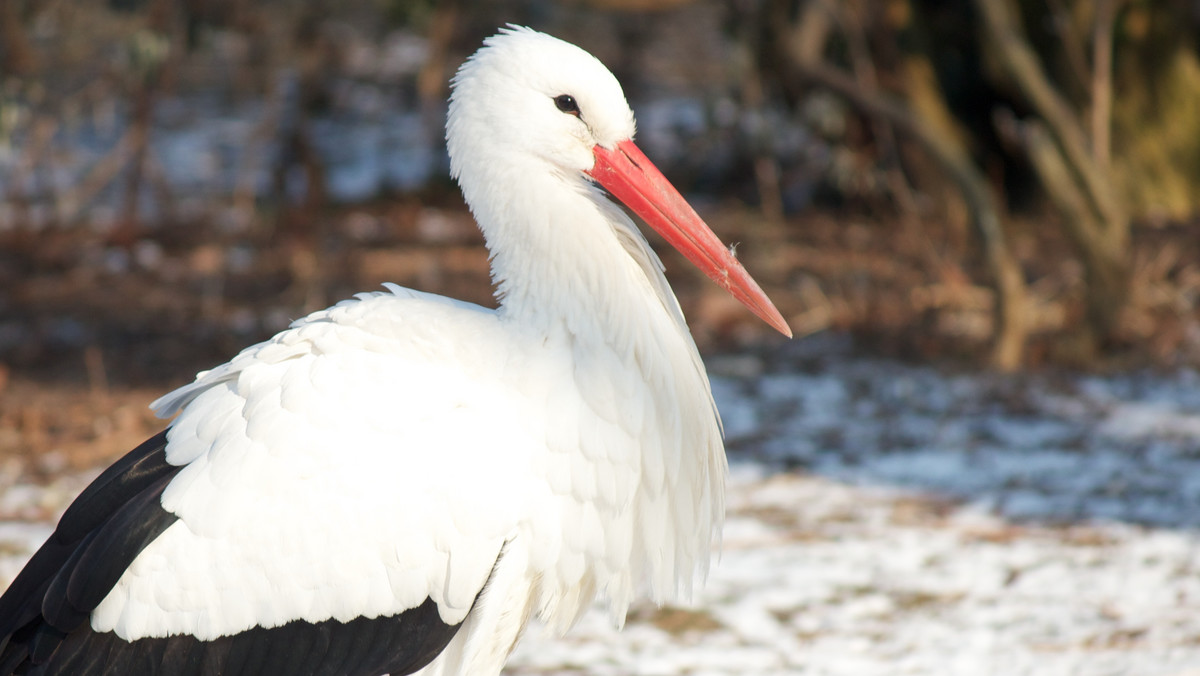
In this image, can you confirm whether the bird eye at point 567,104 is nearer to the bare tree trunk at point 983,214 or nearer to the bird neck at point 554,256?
the bird neck at point 554,256

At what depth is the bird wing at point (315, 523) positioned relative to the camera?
256 cm

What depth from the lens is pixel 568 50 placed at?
279 centimetres

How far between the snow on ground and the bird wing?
1262 mm

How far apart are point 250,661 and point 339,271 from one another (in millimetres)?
5786

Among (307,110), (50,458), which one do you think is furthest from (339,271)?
(50,458)

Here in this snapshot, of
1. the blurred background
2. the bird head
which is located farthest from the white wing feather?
the blurred background

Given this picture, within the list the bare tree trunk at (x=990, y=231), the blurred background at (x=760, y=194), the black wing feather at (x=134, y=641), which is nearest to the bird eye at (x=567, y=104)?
the black wing feather at (x=134, y=641)

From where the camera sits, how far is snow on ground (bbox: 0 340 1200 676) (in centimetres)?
383

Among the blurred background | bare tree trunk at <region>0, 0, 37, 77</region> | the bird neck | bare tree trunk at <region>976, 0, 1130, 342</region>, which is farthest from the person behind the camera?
bare tree trunk at <region>0, 0, 37, 77</region>

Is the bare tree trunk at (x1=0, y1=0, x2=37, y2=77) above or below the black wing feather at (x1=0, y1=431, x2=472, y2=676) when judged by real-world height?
above

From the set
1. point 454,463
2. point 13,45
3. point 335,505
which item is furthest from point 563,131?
point 13,45

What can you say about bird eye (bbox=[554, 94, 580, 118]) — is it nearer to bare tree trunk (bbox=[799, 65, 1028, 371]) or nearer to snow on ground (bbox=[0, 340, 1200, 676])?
snow on ground (bbox=[0, 340, 1200, 676])

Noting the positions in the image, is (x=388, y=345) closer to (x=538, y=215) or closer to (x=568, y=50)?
(x=538, y=215)

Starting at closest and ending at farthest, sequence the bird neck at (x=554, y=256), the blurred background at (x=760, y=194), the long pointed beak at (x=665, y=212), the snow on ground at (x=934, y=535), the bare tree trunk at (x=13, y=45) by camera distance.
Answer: the bird neck at (x=554, y=256) → the long pointed beak at (x=665, y=212) → the snow on ground at (x=934, y=535) → the blurred background at (x=760, y=194) → the bare tree trunk at (x=13, y=45)
